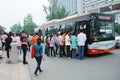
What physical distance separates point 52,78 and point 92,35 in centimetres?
716

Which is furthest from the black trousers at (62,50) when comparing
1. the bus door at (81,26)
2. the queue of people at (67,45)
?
the bus door at (81,26)

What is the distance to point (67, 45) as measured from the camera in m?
18.0

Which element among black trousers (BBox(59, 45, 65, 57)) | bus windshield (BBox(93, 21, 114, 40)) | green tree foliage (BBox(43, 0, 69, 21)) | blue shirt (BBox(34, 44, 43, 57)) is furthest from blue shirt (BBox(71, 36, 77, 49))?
green tree foliage (BBox(43, 0, 69, 21))

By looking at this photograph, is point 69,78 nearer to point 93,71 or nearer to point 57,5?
point 93,71

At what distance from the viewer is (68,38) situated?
18.0m

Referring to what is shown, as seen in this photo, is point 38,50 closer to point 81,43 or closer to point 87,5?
point 81,43

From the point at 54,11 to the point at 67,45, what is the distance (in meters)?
58.5

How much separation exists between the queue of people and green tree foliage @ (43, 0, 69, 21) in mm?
53494

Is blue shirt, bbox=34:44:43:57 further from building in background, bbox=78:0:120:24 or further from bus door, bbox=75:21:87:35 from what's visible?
building in background, bbox=78:0:120:24

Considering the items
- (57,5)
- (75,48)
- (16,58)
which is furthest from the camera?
(57,5)

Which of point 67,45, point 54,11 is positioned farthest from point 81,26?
point 54,11

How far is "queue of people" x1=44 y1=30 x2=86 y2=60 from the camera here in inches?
677

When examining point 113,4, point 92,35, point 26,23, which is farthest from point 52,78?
point 26,23

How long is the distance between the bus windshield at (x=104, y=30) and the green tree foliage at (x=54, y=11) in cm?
5494
